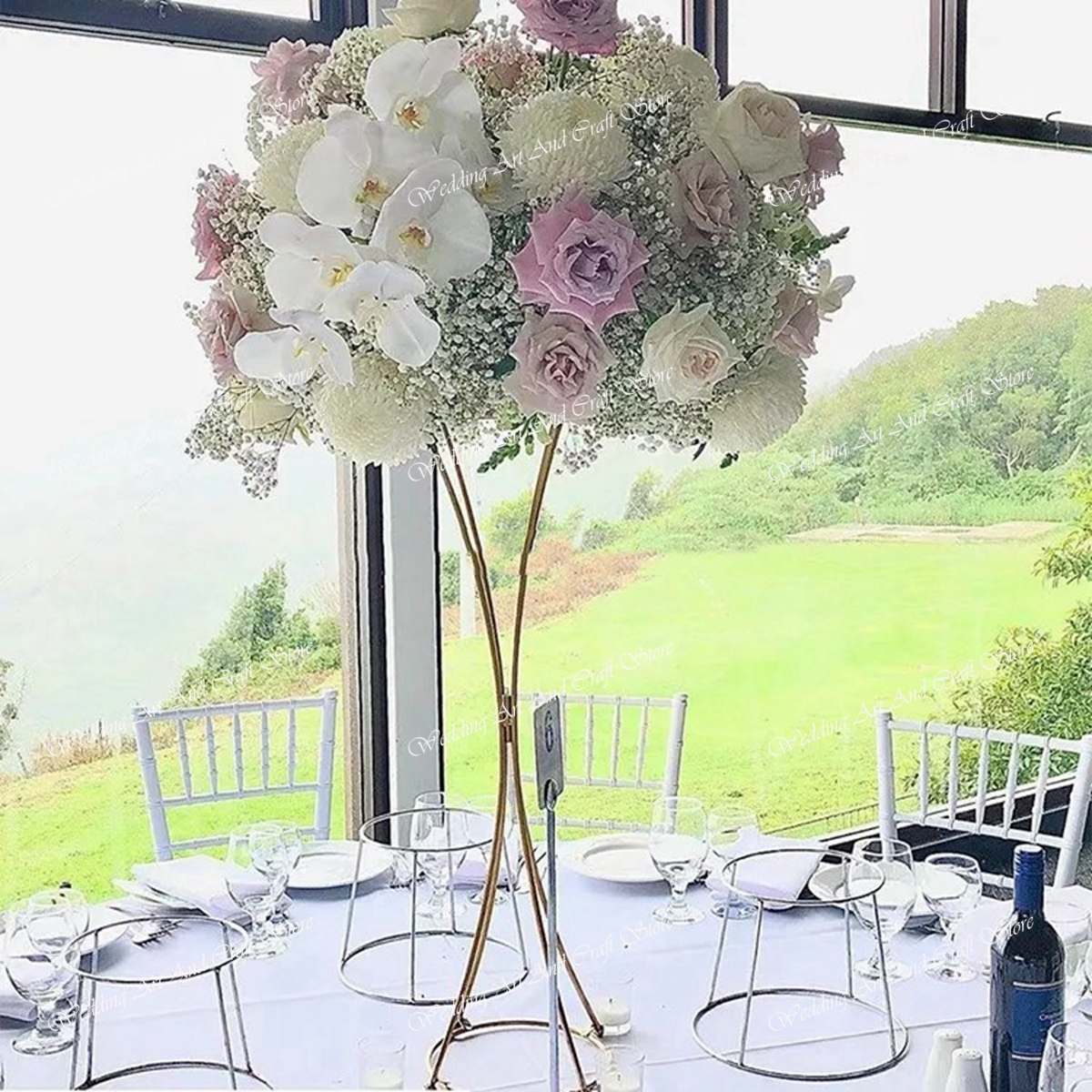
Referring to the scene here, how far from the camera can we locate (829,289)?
1.39 meters

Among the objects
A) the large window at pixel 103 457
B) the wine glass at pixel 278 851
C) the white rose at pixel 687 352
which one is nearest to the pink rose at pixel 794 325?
the white rose at pixel 687 352

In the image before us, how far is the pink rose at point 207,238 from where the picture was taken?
134cm

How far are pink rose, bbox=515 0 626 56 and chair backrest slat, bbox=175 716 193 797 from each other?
1.61m

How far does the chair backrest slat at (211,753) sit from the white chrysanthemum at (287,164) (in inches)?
57.4

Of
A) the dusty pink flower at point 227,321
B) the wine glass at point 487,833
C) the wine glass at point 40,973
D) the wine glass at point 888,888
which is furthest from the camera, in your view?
the wine glass at point 487,833

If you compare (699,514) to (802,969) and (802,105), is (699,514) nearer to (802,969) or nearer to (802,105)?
(802,105)

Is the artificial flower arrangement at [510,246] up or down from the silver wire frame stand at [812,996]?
up

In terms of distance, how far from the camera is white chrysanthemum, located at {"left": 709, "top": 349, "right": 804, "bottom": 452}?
1.32m

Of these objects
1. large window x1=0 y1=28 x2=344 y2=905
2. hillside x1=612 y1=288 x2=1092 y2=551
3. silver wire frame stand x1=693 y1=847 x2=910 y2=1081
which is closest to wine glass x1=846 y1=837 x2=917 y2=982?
silver wire frame stand x1=693 y1=847 x2=910 y2=1081

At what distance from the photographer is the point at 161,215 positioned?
257 cm

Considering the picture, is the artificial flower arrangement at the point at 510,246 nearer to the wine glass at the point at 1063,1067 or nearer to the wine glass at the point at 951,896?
the wine glass at the point at 1063,1067

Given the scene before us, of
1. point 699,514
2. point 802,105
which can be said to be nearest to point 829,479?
point 699,514

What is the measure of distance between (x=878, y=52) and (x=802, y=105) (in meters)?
0.30

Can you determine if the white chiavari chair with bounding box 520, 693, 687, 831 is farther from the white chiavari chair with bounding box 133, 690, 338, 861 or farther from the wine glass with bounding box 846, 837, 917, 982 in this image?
the wine glass with bounding box 846, 837, 917, 982
